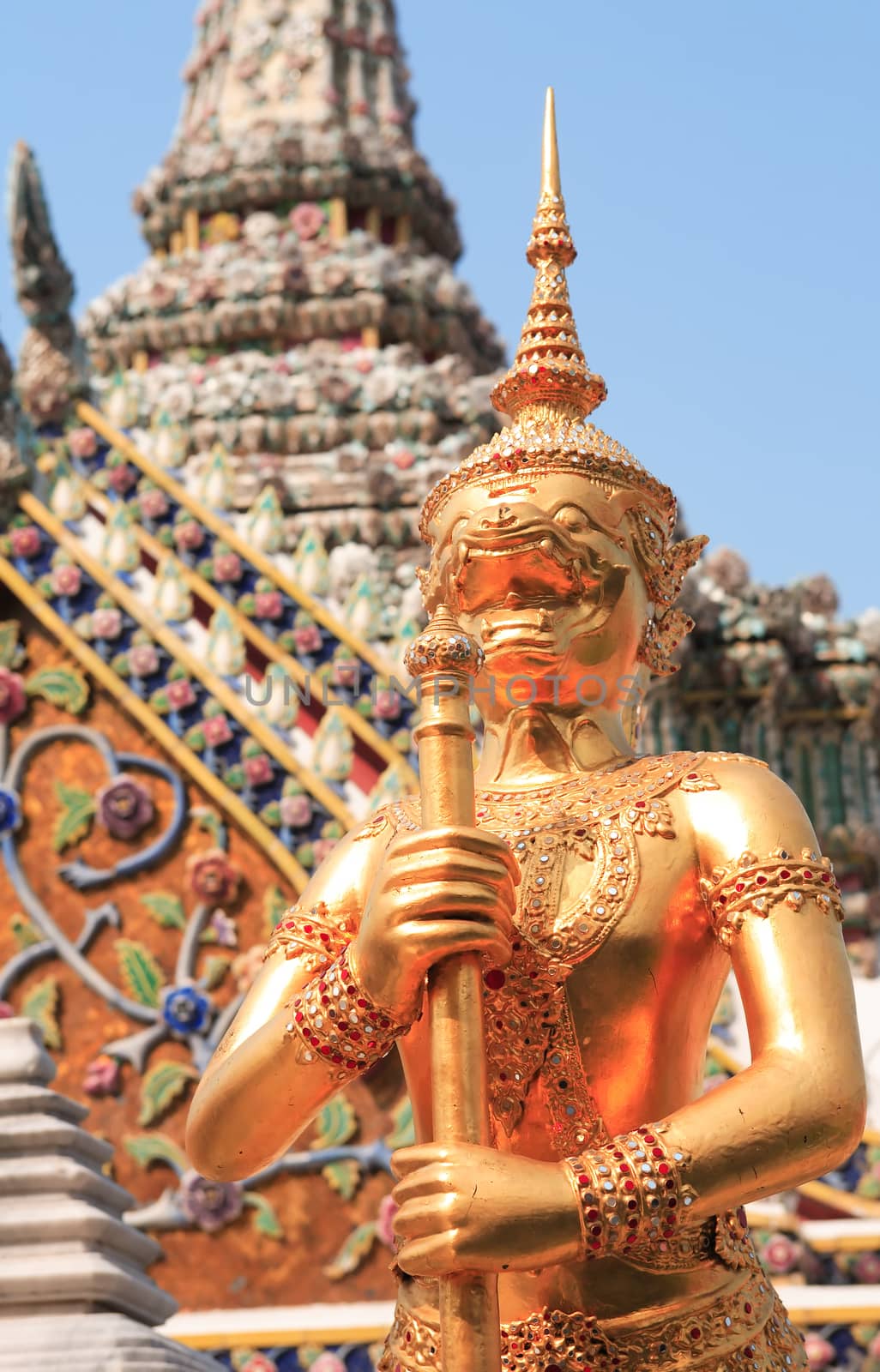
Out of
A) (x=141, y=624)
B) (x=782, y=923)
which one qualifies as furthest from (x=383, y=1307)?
(x=782, y=923)

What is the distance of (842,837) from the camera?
10758 mm

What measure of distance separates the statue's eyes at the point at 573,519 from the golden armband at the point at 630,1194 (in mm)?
1047

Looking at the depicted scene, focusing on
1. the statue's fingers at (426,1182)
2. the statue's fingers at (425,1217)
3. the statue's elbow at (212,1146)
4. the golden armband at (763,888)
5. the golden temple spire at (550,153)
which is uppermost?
the golden temple spire at (550,153)

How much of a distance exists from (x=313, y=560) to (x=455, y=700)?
13.9ft

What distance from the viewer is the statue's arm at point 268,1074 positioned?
9.84 feet

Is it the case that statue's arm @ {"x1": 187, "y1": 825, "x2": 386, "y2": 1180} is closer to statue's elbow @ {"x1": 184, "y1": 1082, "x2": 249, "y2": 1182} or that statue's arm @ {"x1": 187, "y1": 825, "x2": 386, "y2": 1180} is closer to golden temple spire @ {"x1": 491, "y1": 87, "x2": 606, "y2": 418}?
statue's elbow @ {"x1": 184, "y1": 1082, "x2": 249, "y2": 1182}

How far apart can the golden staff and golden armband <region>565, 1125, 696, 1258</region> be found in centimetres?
15

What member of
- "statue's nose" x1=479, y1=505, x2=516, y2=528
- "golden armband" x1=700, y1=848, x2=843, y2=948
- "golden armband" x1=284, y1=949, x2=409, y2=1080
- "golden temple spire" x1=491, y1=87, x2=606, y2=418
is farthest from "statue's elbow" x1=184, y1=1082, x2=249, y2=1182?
"golden temple spire" x1=491, y1=87, x2=606, y2=418

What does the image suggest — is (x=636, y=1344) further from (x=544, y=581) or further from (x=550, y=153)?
(x=550, y=153)

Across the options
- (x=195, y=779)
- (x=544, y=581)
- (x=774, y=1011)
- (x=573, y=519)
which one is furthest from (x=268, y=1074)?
(x=195, y=779)

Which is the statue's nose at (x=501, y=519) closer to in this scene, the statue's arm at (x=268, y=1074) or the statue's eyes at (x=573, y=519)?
the statue's eyes at (x=573, y=519)

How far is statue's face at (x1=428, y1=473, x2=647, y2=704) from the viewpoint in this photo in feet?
10.5

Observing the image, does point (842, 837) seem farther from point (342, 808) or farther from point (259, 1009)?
point (259, 1009)

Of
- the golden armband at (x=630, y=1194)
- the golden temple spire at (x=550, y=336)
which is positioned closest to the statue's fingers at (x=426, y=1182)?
the golden armband at (x=630, y=1194)
